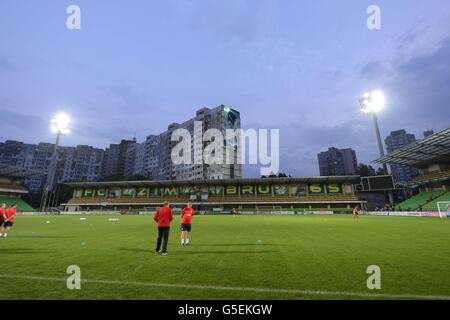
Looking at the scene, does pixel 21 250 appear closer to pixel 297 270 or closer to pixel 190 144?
pixel 297 270

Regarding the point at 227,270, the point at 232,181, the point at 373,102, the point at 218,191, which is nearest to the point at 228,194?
the point at 218,191

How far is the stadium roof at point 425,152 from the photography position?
37188 millimetres

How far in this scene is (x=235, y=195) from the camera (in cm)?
6950

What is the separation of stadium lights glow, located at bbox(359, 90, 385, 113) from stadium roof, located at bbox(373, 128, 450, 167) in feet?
35.1

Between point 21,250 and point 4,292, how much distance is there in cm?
587

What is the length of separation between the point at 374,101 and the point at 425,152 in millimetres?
14456

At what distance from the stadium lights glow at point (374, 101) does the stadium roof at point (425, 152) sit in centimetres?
1070

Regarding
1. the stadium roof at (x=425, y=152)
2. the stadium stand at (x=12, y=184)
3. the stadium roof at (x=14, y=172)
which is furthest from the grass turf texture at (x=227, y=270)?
the stadium roof at (x=14, y=172)

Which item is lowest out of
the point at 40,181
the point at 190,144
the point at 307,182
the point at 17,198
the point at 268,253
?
the point at 268,253

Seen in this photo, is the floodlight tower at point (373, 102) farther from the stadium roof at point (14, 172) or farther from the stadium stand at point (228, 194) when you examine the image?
the stadium roof at point (14, 172)

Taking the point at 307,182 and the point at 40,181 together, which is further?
the point at 40,181

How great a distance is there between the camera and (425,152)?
44531 millimetres

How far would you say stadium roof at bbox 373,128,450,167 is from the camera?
37.2 meters
